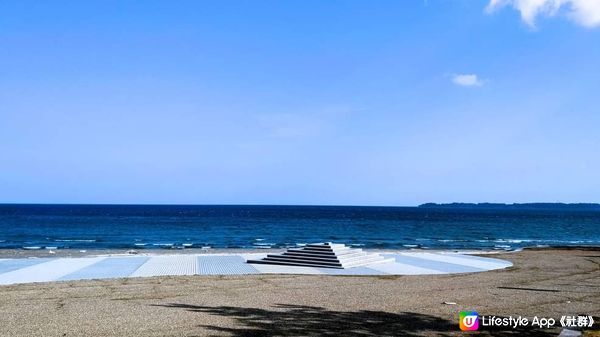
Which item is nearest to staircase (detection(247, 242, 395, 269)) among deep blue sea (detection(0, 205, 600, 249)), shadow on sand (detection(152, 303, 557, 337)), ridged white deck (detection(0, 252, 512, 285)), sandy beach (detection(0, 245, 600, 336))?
ridged white deck (detection(0, 252, 512, 285))

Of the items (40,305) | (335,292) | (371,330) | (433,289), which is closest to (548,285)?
(433,289)

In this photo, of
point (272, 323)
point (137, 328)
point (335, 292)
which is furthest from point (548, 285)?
point (137, 328)

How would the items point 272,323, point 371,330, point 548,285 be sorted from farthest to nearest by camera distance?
point 548,285 → point 272,323 → point 371,330

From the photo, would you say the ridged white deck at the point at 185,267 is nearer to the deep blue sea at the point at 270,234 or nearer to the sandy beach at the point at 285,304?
the sandy beach at the point at 285,304

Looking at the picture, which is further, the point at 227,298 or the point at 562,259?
the point at 562,259

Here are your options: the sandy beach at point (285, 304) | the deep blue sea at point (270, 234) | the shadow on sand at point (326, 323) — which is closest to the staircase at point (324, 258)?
the sandy beach at point (285, 304)

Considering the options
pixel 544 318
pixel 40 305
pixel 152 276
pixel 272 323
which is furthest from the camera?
pixel 152 276

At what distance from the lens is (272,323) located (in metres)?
8.84

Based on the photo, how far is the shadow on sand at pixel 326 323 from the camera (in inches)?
320

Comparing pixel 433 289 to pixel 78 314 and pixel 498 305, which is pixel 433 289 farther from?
pixel 78 314

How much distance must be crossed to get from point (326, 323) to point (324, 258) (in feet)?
35.2

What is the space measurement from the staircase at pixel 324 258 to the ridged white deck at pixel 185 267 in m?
0.34

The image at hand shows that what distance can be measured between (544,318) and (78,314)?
8885 mm

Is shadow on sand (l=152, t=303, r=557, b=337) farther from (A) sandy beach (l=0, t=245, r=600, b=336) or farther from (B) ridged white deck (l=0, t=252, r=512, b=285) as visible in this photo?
(B) ridged white deck (l=0, t=252, r=512, b=285)
